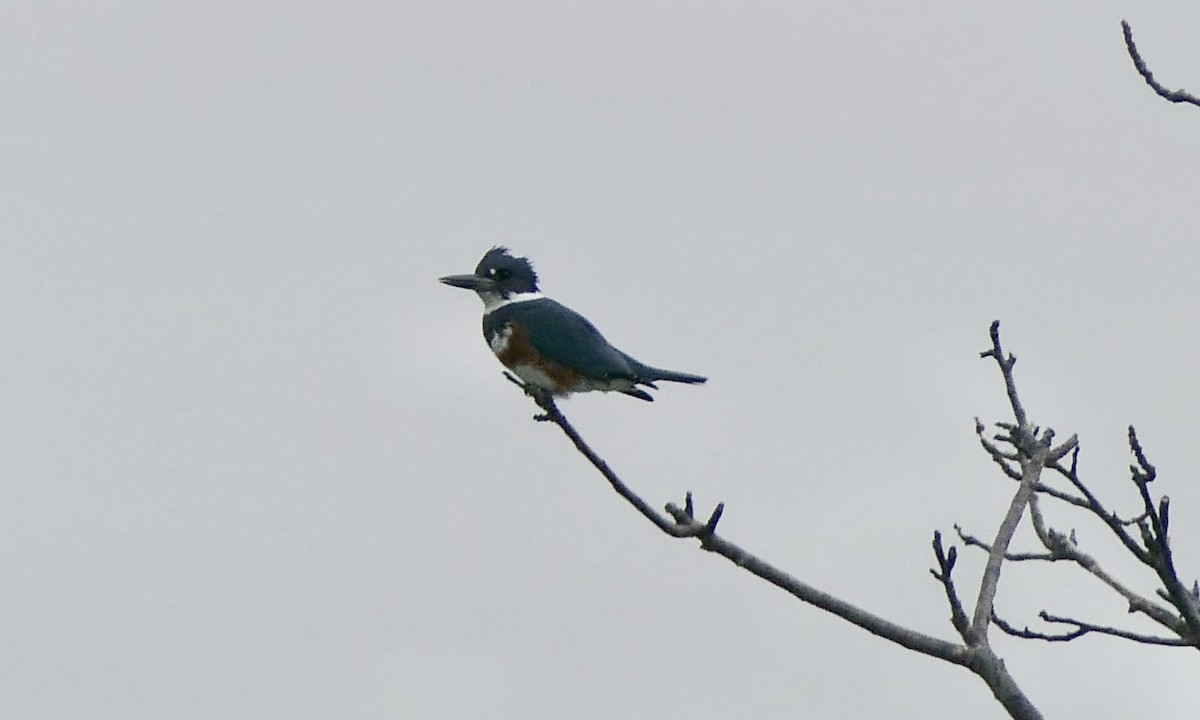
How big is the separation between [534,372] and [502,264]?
122cm

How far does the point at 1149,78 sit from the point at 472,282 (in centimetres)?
568

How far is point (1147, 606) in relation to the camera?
5.85 meters

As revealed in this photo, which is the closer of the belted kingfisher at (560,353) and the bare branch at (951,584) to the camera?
the bare branch at (951,584)

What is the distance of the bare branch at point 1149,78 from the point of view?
5105mm

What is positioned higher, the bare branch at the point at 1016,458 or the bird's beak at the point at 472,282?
the bird's beak at the point at 472,282

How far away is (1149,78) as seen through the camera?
5414 mm

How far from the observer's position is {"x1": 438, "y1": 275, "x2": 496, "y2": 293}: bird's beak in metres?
10.5

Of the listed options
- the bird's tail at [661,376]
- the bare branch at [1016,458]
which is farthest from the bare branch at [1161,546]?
the bird's tail at [661,376]

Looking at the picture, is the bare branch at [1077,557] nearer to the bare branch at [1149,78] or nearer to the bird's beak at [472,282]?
the bare branch at [1149,78]

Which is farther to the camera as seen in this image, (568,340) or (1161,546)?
(568,340)

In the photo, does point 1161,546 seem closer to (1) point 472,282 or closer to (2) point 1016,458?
(2) point 1016,458

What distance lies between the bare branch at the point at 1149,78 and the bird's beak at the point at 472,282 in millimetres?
5455

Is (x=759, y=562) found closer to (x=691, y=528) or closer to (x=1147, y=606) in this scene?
(x=691, y=528)

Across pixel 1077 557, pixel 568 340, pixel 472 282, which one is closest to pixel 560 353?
pixel 568 340
